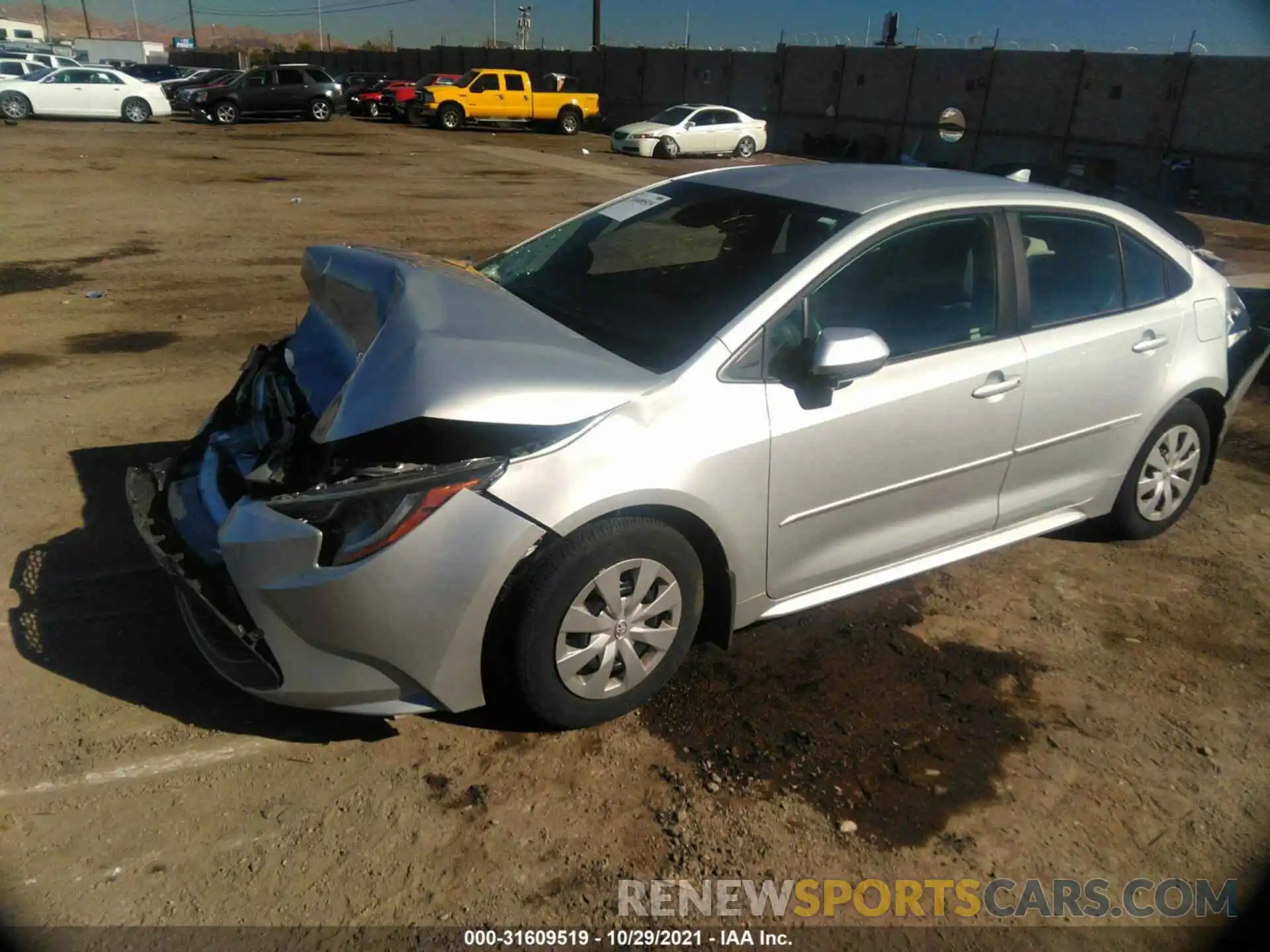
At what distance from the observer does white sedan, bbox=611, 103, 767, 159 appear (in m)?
25.6

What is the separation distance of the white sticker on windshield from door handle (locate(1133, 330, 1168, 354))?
209 centimetres

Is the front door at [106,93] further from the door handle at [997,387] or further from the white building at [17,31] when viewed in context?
the white building at [17,31]

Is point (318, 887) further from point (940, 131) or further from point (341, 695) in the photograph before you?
point (940, 131)

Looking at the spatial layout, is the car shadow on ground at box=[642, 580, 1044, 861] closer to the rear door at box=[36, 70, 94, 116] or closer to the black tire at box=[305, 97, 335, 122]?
the rear door at box=[36, 70, 94, 116]

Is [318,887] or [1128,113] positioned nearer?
Result: [318,887]

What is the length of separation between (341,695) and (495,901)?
73 cm

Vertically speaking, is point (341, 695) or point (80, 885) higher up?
point (341, 695)

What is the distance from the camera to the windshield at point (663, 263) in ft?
10.9

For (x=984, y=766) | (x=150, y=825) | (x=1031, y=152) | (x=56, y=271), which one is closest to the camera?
(x=150, y=825)

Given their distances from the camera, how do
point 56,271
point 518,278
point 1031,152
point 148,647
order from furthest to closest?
point 1031,152
point 56,271
point 518,278
point 148,647

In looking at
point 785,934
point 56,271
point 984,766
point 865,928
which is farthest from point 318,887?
point 56,271

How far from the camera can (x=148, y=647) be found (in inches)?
136

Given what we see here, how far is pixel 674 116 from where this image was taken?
2631cm

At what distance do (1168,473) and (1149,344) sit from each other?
724mm
